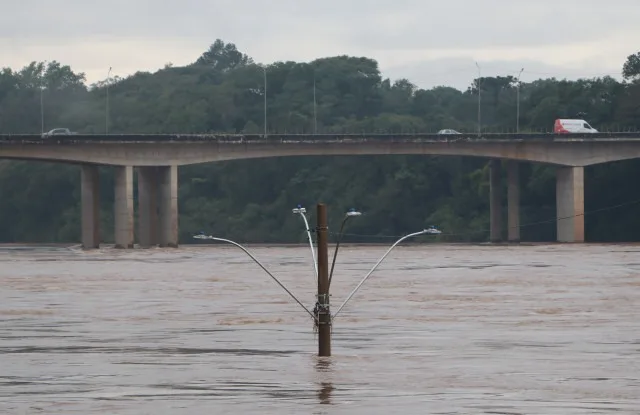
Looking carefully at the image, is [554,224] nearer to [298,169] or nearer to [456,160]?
[456,160]

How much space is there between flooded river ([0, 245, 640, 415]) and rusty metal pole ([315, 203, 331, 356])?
45 centimetres

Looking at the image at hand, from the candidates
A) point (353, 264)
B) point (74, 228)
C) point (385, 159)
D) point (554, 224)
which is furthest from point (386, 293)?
point (74, 228)

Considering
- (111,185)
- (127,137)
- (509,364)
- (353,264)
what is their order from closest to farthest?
(509,364) → (353,264) → (127,137) → (111,185)

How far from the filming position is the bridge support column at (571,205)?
13650 centimetres

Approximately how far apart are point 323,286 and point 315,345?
6511 mm

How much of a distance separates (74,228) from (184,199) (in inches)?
505

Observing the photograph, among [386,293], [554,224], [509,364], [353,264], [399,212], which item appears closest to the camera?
[509,364]

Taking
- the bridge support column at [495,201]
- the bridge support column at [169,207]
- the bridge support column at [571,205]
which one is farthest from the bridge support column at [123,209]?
the bridge support column at [571,205]

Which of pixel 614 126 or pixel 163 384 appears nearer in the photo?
Result: pixel 163 384

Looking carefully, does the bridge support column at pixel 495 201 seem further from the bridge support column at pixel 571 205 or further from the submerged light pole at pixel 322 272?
the submerged light pole at pixel 322 272

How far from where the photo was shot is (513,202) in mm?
150750

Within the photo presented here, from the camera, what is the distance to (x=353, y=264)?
3748 inches

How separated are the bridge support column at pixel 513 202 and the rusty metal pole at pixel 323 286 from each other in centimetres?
11314

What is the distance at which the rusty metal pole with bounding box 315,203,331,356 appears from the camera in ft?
106
